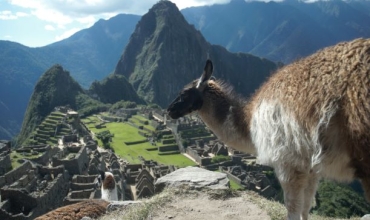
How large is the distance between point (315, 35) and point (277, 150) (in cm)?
13859

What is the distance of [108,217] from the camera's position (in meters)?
4.35

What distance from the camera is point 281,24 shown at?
462 ft

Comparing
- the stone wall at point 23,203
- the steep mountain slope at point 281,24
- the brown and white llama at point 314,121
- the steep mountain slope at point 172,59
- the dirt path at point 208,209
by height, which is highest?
the steep mountain slope at point 281,24

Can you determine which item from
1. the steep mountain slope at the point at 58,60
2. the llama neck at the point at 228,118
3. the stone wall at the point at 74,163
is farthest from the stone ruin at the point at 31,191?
the steep mountain slope at the point at 58,60

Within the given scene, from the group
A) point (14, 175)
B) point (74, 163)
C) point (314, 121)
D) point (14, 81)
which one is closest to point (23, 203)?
point (14, 175)

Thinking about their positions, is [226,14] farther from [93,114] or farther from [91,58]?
[93,114]

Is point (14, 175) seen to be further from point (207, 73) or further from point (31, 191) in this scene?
point (207, 73)

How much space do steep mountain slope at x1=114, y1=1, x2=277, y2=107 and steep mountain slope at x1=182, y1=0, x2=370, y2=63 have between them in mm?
14704

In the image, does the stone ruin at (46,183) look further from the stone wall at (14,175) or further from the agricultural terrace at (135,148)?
the agricultural terrace at (135,148)

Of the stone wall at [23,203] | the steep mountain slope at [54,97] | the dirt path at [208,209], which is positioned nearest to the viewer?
the dirt path at [208,209]

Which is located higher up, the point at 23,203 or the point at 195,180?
the point at 195,180

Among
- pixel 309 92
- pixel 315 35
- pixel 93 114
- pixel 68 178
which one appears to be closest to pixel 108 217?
pixel 309 92

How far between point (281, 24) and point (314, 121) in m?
146

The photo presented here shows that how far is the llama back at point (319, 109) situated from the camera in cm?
243
